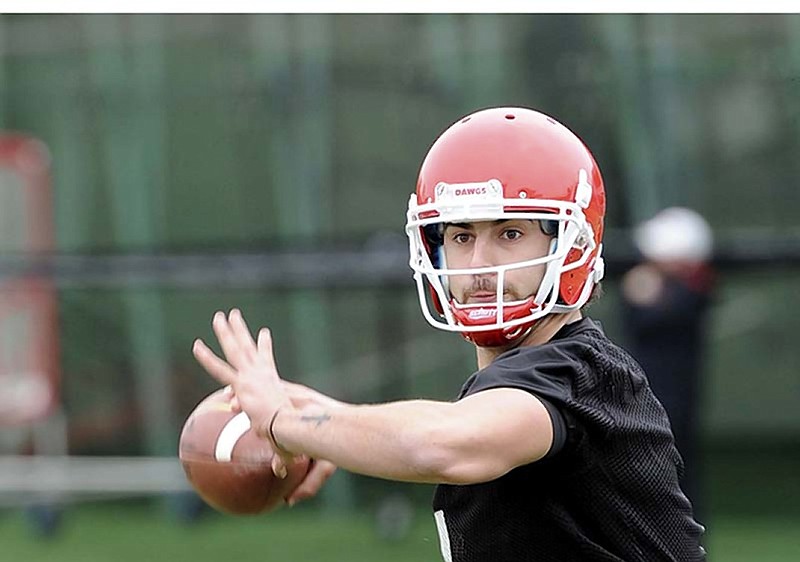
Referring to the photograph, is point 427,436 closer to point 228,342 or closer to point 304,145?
point 228,342

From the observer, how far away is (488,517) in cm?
295

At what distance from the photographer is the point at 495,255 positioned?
10.0ft

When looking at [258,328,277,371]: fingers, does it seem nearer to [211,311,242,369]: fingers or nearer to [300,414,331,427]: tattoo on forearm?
[211,311,242,369]: fingers

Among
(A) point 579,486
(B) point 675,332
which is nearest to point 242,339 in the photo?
(A) point 579,486

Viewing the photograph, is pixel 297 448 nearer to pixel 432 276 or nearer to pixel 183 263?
pixel 432 276

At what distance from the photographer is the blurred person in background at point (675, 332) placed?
26.6 feet

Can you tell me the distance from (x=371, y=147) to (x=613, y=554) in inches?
305

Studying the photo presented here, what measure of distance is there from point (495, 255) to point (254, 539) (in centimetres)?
646

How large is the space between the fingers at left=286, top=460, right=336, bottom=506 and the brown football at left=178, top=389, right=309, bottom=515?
0.02 meters

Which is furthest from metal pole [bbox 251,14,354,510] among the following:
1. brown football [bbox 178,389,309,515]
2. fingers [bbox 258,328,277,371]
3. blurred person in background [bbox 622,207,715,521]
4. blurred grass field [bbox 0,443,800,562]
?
fingers [bbox 258,328,277,371]

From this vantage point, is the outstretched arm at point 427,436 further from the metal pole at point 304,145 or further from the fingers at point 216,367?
the metal pole at point 304,145

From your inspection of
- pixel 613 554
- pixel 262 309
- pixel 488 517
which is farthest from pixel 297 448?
pixel 262 309

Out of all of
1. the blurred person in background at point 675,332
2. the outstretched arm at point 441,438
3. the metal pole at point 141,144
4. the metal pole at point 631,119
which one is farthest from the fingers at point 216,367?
the metal pole at point 141,144

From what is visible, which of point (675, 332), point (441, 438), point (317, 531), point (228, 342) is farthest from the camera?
point (317, 531)
